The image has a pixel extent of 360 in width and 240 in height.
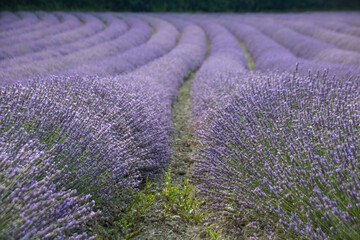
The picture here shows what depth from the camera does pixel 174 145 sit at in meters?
3.51

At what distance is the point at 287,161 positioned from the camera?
195 cm

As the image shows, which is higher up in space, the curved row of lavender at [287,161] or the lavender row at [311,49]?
the curved row of lavender at [287,161]

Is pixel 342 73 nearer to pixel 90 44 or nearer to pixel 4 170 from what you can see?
pixel 4 170

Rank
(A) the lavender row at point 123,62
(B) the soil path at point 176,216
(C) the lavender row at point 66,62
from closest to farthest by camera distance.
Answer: (B) the soil path at point 176,216 → (C) the lavender row at point 66,62 → (A) the lavender row at point 123,62

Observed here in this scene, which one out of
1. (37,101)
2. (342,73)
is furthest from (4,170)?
(342,73)

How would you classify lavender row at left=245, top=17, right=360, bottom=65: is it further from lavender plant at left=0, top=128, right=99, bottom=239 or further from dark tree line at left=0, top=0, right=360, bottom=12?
dark tree line at left=0, top=0, right=360, bottom=12

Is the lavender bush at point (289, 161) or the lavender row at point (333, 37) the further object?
the lavender row at point (333, 37)

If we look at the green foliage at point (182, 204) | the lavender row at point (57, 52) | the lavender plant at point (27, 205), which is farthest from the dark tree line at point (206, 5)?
the lavender plant at point (27, 205)

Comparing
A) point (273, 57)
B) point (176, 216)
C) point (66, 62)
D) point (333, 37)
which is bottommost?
point (333, 37)

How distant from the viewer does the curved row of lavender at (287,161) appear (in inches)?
59.8

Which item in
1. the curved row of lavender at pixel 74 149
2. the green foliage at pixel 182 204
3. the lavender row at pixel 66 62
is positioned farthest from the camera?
the lavender row at pixel 66 62

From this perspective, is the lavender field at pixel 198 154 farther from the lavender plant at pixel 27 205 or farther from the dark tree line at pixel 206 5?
the dark tree line at pixel 206 5

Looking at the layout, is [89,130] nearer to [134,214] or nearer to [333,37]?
[134,214]

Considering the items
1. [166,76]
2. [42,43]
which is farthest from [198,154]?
[42,43]
